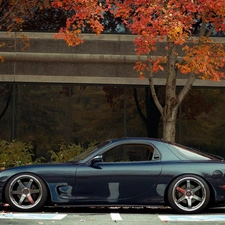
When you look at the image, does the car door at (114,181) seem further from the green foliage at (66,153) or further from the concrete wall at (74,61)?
the concrete wall at (74,61)

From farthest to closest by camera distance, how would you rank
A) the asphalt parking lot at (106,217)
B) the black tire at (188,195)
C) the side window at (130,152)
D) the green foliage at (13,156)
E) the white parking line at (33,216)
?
the green foliage at (13,156)
the side window at (130,152)
the black tire at (188,195)
the white parking line at (33,216)
the asphalt parking lot at (106,217)

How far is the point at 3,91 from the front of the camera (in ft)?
67.4

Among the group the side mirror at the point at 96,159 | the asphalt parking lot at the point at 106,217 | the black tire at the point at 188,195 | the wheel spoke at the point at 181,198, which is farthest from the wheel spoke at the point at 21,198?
the wheel spoke at the point at 181,198

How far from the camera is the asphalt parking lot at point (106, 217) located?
29.2 ft

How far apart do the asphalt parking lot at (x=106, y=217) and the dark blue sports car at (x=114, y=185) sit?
0.20 metres

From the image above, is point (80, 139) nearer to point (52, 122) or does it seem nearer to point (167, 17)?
point (52, 122)

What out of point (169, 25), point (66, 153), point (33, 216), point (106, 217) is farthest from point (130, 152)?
point (66, 153)

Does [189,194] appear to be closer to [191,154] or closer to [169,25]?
[191,154]

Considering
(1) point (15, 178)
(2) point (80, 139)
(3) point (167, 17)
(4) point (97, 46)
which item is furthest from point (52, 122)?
(1) point (15, 178)

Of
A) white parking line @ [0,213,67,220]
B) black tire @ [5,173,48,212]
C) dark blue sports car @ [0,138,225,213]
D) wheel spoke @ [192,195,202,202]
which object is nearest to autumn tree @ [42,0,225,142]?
dark blue sports car @ [0,138,225,213]

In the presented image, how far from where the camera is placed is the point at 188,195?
10.0 metres

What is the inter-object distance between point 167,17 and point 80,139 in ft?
24.8

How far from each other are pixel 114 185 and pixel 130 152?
1033mm

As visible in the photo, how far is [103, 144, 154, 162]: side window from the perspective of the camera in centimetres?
1030
